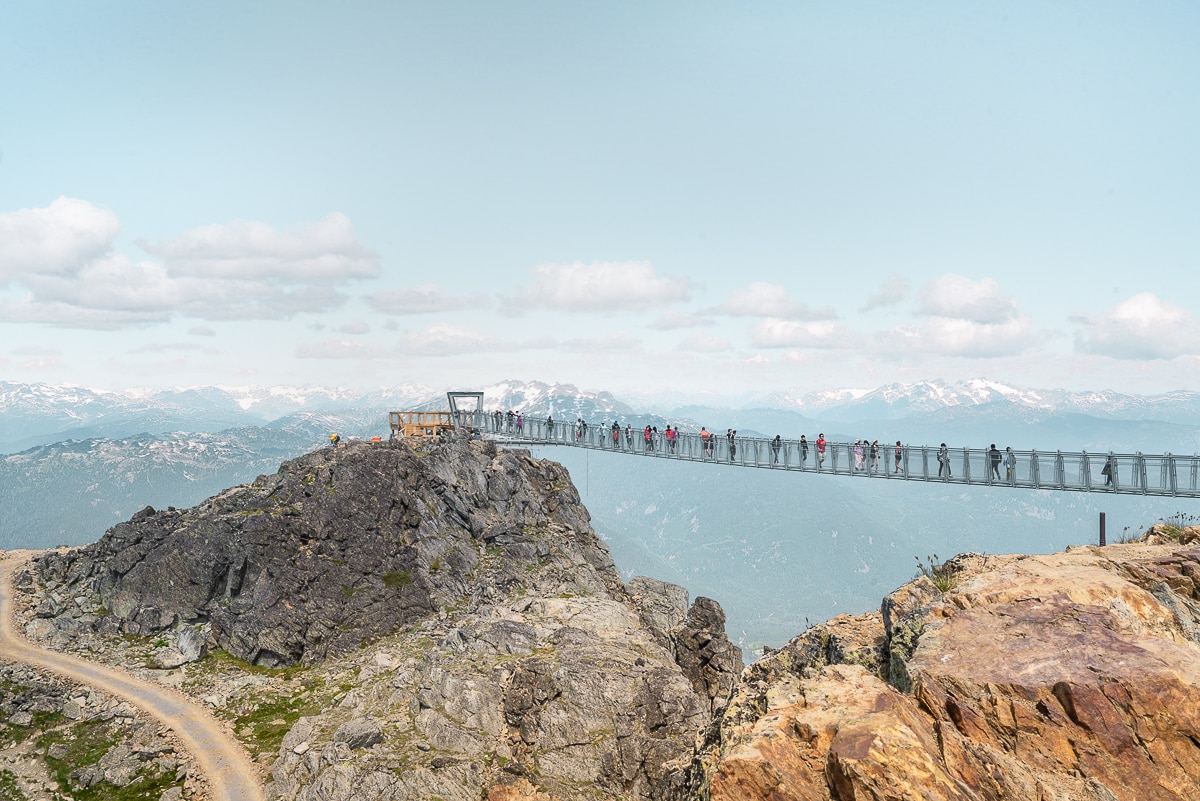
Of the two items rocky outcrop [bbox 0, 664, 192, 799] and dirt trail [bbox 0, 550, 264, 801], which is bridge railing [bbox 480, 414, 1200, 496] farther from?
rocky outcrop [bbox 0, 664, 192, 799]

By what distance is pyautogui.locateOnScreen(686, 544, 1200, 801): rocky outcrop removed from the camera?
9.66 m

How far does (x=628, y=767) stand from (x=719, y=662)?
1274 cm

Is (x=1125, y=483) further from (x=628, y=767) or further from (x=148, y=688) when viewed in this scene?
(x=148, y=688)

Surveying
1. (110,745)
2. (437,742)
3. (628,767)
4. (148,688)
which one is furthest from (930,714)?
(148,688)

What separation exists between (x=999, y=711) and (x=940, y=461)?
35.9 meters

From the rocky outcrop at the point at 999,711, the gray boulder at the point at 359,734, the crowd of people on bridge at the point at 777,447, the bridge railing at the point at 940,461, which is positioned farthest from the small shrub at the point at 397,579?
the rocky outcrop at the point at 999,711

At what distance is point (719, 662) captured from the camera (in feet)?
135

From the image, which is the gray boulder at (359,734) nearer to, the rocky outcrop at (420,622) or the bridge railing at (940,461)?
the rocky outcrop at (420,622)

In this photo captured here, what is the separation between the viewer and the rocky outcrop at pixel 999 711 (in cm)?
966

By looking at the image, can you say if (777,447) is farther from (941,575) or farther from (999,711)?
(999,711)

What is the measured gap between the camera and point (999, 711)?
11023 mm

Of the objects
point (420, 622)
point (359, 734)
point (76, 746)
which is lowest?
point (76, 746)

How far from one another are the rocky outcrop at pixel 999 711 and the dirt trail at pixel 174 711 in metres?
28.9

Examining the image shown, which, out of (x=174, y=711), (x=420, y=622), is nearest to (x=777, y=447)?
(x=420, y=622)
